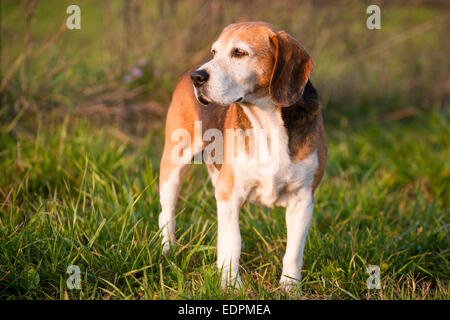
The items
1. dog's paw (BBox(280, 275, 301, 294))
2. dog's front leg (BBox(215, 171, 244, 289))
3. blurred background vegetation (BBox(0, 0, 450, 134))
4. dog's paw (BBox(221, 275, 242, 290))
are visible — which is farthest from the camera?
Answer: blurred background vegetation (BBox(0, 0, 450, 134))

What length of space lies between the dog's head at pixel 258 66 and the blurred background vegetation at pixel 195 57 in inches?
127

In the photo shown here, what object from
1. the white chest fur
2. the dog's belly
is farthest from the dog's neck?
the dog's belly

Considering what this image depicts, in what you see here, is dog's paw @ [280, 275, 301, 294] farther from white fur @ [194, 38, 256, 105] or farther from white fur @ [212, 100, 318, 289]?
white fur @ [194, 38, 256, 105]

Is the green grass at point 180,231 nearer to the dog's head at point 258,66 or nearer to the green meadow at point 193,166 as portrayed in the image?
the green meadow at point 193,166

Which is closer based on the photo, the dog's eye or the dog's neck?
the dog's eye

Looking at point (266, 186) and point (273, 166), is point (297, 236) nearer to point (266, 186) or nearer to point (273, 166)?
point (266, 186)

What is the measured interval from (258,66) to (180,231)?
1517 mm

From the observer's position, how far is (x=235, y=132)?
336cm

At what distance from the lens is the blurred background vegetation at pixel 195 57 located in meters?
6.14

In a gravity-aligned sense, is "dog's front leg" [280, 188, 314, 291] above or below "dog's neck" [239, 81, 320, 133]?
below

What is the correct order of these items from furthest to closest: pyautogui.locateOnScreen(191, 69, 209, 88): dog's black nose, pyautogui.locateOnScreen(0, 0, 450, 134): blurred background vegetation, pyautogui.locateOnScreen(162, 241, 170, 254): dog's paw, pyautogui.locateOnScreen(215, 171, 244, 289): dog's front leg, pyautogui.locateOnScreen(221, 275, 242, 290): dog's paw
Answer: pyautogui.locateOnScreen(0, 0, 450, 134): blurred background vegetation < pyautogui.locateOnScreen(162, 241, 170, 254): dog's paw < pyautogui.locateOnScreen(215, 171, 244, 289): dog's front leg < pyautogui.locateOnScreen(221, 275, 242, 290): dog's paw < pyautogui.locateOnScreen(191, 69, 209, 88): dog's black nose

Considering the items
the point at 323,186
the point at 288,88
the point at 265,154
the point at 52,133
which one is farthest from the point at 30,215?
the point at 323,186

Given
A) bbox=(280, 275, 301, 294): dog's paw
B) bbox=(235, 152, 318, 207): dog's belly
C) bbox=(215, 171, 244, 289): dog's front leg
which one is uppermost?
bbox=(235, 152, 318, 207): dog's belly

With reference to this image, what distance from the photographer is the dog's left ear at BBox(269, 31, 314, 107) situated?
3102mm
